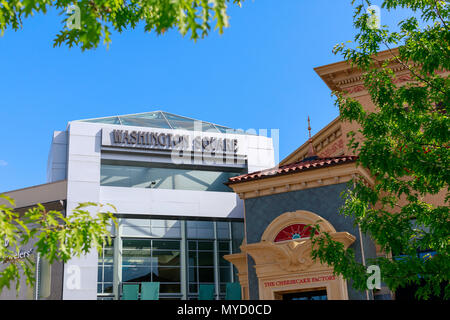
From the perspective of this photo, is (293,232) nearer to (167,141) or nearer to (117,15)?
(167,141)

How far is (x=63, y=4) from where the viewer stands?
5863mm

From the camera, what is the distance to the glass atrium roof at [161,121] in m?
29.2

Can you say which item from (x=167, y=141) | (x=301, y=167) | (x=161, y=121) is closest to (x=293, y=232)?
(x=301, y=167)

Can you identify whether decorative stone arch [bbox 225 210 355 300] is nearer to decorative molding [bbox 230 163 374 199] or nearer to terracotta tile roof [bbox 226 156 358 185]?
decorative molding [bbox 230 163 374 199]

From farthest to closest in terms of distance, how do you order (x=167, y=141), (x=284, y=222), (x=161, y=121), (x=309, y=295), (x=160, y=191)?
(x=161, y=121) → (x=167, y=141) → (x=160, y=191) → (x=284, y=222) → (x=309, y=295)

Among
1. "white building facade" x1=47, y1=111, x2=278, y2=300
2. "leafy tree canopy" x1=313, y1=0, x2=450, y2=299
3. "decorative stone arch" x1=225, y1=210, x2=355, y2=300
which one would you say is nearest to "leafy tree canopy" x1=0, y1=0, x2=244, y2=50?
"leafy tree canopy" x1=313, y1=0, x2=450, y2=299

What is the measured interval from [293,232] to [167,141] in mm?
11776

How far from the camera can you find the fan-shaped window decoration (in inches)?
747

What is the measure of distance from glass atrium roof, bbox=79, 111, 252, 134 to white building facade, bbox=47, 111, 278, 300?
0.06m

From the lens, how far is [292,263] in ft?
60.4

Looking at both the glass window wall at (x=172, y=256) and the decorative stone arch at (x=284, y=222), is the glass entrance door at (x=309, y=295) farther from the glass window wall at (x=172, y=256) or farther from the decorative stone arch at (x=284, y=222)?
the glass window wall at (x=172, y=256)

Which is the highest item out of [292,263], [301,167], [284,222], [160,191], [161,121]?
[161,121]
